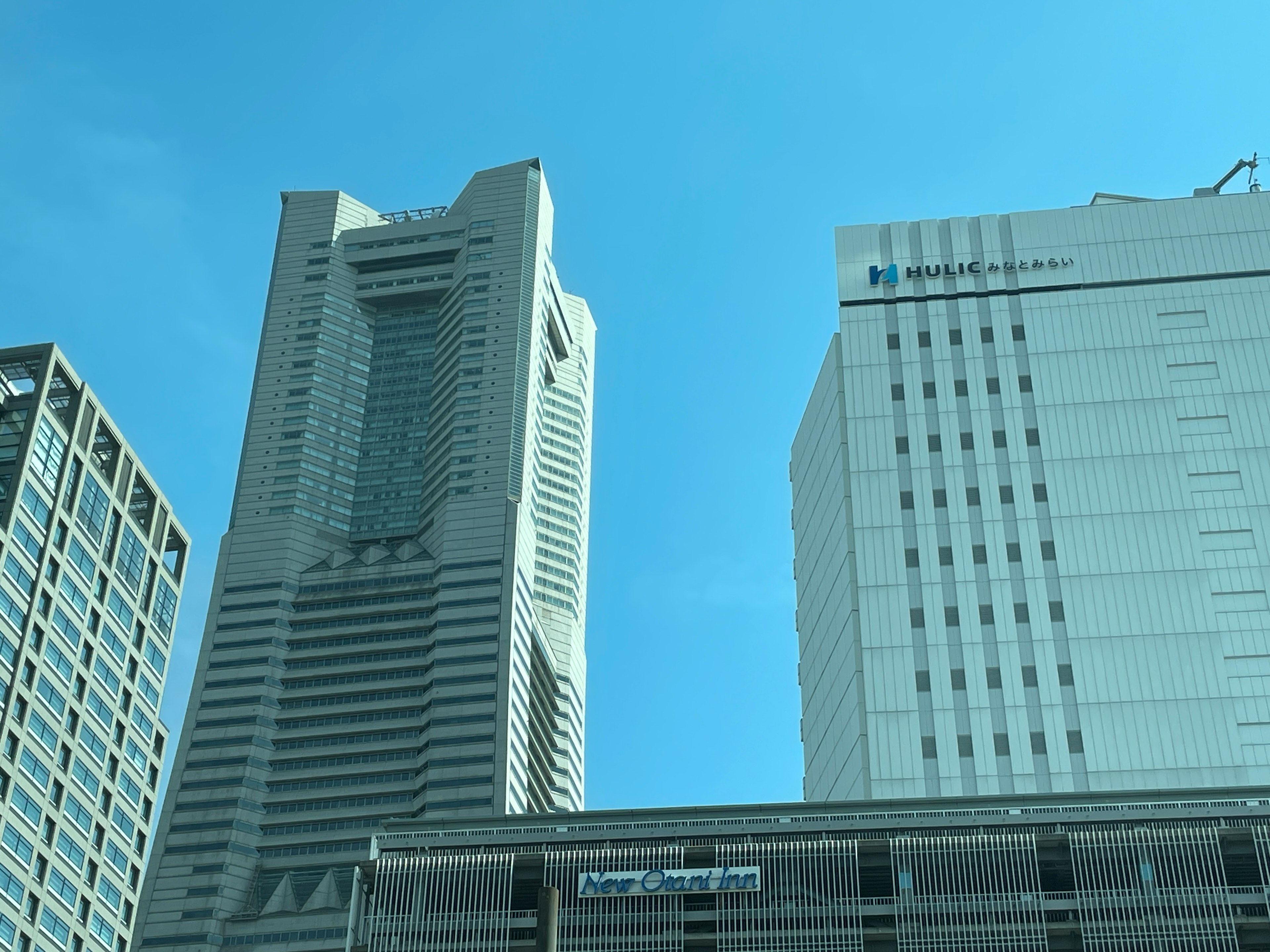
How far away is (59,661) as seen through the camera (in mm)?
126500

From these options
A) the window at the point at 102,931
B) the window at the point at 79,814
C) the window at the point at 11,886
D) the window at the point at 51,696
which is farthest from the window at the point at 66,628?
the window at the point at 102,931

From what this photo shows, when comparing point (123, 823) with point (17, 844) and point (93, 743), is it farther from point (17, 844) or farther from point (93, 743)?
point (17, 844)

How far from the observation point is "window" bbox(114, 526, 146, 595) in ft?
459

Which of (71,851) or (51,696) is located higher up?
(51,696)

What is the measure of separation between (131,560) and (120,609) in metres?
5.10

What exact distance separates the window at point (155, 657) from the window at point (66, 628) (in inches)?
483

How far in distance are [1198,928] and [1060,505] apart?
181ft

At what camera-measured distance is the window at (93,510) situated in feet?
437

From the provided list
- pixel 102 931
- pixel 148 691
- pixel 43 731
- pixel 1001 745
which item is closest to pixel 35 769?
pixel 43 731

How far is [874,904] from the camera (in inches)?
3285

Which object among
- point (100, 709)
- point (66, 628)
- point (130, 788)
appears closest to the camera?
point (66, 628)

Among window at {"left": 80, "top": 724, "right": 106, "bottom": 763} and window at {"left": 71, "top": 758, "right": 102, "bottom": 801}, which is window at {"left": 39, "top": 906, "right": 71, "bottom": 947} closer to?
window at {"left": 71, "top": 758, "right": 102, "bottom": 801}

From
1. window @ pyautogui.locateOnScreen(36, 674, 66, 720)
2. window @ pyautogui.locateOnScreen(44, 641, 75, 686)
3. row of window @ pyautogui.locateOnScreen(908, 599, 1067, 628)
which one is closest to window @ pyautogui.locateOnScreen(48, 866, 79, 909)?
window @ pyautogui.locateOnScreen(36, 674, 66, 720)

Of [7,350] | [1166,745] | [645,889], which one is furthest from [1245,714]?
[7,350]
